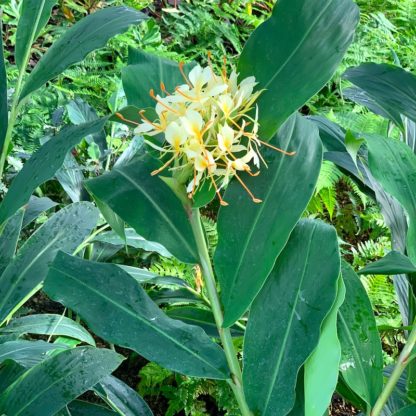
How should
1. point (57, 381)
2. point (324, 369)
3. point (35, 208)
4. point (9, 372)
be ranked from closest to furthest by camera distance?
point (324, 369)
point (57, 381)
point (9, 372)
point (35, 208)

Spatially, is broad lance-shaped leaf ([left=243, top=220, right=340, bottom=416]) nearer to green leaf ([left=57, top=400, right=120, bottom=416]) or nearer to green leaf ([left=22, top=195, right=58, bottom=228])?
green leaf ([left=57, top=400, right=120, bottom=416])

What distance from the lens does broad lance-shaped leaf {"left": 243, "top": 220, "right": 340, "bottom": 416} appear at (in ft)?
1.95

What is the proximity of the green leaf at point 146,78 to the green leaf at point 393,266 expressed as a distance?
0.34 metres

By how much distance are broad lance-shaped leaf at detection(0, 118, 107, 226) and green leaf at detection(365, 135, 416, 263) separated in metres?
0.31

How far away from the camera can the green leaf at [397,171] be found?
0.63 meters

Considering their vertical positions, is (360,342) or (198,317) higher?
(360,342)

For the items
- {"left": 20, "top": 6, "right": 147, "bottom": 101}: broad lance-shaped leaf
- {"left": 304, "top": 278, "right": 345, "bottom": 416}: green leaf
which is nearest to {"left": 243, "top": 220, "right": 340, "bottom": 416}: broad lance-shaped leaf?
{"left": 304, "top": 278, "right": 345, "bottom": 416}: green leaf

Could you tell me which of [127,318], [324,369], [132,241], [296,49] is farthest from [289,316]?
[132,241]

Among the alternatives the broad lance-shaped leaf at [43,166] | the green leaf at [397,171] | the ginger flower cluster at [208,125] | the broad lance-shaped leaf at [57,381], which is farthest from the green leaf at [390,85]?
the broad lance-shaped leaf at [57,381]

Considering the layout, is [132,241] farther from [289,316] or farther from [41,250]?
[289,316]

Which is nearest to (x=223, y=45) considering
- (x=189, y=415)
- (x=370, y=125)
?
(x=370, y=125)

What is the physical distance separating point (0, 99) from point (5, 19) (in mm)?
2011

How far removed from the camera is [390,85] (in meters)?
0.75

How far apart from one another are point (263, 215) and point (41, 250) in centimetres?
51
